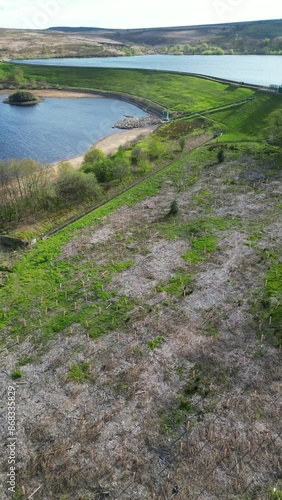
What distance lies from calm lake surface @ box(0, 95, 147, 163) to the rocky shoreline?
251 cm

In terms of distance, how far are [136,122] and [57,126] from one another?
71.4 feet

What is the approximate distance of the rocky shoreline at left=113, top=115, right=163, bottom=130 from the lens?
101 m

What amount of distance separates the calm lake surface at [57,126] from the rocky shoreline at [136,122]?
8.23 ft

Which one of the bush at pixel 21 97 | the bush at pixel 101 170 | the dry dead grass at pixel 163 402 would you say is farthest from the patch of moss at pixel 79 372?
the bush at pixel 21 97

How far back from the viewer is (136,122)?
340 feet

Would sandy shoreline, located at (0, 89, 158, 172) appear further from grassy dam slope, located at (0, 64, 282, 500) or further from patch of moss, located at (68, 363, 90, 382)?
patch of moss, located at (68, 363, 90, 382)

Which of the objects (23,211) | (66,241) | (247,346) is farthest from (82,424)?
(23,211)

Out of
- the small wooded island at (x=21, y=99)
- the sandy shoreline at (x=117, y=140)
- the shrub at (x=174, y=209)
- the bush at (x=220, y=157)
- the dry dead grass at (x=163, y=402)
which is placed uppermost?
the small wooded island at (x=21, y=99)

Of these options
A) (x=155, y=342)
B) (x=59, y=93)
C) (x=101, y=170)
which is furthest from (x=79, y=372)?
(x=59, y=93)

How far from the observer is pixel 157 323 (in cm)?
3209

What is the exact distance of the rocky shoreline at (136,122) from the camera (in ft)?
332

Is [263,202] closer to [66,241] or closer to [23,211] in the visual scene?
[66,241]

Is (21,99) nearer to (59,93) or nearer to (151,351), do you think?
(59,93)

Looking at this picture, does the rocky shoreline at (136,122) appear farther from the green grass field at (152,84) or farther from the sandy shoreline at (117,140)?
the green grass field at (152,84)
